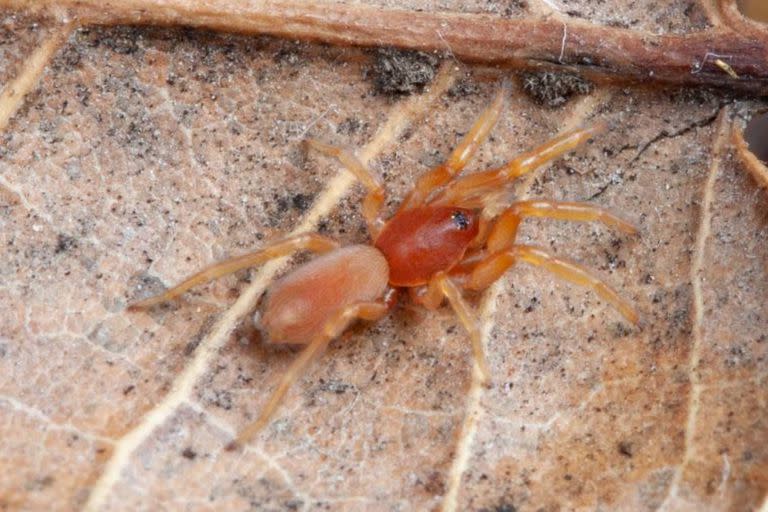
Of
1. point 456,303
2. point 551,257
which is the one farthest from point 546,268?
point 456,303

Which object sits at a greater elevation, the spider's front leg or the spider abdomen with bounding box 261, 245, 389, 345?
the spider's front leg

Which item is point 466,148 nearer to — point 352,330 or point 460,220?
point 460,220

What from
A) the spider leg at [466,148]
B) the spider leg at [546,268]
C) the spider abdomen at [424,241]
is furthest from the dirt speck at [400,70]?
the spider leg at [546,268]

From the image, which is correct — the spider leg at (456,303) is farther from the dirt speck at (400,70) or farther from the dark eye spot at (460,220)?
the dirt speck at (400,70)

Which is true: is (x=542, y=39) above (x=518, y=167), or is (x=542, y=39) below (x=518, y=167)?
above

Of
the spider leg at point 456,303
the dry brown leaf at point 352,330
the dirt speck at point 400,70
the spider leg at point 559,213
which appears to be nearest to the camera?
the dry brown leaf at point 352,330

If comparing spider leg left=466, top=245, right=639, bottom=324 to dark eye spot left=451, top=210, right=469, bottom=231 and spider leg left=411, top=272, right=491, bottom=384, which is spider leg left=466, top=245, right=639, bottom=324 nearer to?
spider leg left=411, top=272, right=491, bottom=384

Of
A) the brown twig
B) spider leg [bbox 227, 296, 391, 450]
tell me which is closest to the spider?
spider leg [bbox 227, 296, 391, 450]
